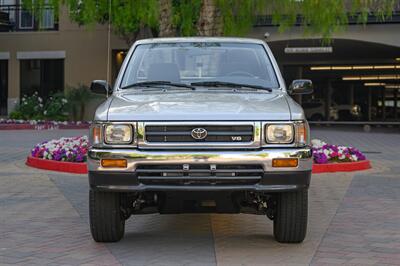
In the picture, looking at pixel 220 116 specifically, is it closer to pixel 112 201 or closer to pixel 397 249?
pixel 112 201

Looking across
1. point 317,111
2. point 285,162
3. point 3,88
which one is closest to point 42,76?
point 3,88

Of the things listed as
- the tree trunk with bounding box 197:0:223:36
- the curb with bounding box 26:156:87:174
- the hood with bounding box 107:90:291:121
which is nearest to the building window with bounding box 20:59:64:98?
the curb with bounding box 26:156:87:174

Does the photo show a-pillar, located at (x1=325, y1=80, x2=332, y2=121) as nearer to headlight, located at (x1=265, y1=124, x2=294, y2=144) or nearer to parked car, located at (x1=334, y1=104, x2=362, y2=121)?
parked car, located at (x1=334, y1=104, x2=362, y2=121)

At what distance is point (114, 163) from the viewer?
573 cm

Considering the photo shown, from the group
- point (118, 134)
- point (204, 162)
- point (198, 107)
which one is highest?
point (198, 107)

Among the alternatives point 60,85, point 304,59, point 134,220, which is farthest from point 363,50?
point 134,220

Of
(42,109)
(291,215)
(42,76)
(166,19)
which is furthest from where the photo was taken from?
(42,76)

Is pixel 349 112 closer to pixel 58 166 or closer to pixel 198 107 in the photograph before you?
pixel 58 166

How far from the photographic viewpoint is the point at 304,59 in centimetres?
3275

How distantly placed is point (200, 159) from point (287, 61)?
93.6 ft

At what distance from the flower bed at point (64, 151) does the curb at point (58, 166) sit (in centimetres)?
14

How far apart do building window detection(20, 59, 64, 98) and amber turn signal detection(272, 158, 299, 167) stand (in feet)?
85.0

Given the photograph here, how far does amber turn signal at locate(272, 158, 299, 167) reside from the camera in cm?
568

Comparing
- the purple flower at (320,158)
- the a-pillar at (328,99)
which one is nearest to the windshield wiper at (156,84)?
the purple flower at (320,158)
